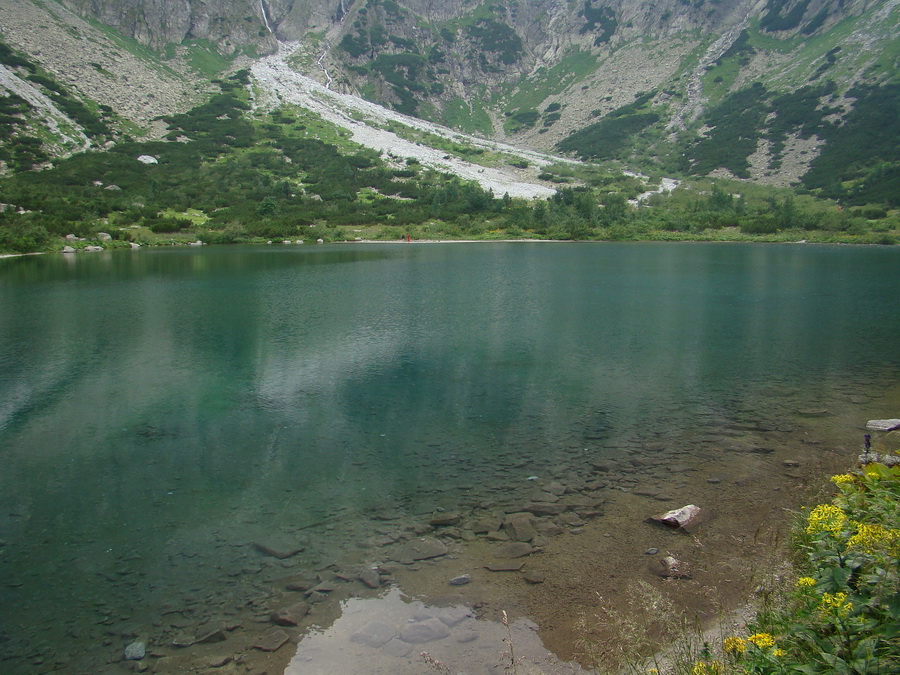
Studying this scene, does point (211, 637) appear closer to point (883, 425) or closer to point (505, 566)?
point (505, 566)

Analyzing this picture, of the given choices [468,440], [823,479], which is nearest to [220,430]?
[468,440]

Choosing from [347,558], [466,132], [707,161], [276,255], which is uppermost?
[466,132]

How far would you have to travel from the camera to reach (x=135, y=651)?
14.8 feet

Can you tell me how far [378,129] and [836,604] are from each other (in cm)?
11771

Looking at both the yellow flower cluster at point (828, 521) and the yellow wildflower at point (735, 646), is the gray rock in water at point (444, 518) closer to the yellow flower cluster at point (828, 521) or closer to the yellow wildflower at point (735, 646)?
the yellow wildflower at point (735, 646)

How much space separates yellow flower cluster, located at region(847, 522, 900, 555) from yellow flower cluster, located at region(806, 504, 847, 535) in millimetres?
149

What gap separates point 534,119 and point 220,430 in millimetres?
151110

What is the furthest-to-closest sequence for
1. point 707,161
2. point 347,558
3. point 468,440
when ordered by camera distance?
1. point 707,161
2. point 468,440
3. point 347,558

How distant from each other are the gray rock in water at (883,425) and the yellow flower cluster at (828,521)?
237 inches

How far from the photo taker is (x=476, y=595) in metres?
5.04

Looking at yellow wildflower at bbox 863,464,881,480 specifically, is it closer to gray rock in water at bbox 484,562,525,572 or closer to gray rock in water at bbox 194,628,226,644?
gray rock in water at bbox 484,562,525,572

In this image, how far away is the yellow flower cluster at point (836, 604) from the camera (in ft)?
9.45

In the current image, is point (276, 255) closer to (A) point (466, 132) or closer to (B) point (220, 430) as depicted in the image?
(B) point (220, 430)

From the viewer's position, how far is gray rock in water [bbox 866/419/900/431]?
8.33 m
